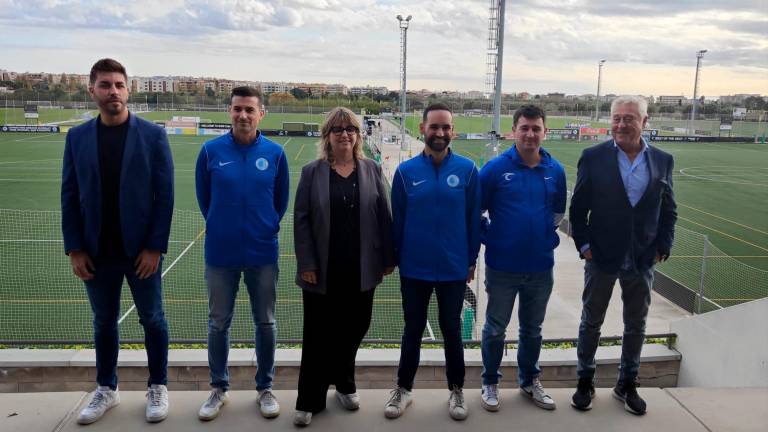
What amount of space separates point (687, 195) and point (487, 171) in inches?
941

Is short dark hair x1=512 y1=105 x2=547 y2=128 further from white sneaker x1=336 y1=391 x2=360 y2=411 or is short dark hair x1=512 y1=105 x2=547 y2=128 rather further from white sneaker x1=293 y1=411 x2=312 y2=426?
white sneaker x1=293 y1=411 x2=312 y2=426

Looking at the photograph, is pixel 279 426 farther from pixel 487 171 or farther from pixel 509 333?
pixel 509 333

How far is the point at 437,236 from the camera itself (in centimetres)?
351

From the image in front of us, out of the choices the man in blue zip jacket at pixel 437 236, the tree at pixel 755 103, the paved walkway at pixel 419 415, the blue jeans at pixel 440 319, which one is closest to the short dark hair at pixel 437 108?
the man in blue zip jacket at pixel 437 236

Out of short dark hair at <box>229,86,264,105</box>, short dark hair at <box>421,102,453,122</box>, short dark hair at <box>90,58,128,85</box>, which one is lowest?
short dark hair at <box>421,102,453,122</box>

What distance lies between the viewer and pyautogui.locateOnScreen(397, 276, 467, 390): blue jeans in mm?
3584

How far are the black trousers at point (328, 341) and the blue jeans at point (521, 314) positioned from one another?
2.57 ft

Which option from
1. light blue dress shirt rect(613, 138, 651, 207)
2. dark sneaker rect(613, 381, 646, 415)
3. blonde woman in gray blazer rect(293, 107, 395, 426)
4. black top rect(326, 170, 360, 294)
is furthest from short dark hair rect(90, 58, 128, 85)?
dark sneaker rect(613, 381, 646, 415)

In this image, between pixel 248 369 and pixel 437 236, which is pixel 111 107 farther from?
pixel 248 369

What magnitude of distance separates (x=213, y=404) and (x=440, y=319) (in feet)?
4.65

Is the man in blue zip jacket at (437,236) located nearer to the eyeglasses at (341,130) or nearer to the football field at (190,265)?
the eyeglasses at (341,130)

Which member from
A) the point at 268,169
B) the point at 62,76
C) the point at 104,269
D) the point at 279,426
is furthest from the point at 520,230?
the point at 62,76

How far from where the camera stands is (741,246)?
1600cm

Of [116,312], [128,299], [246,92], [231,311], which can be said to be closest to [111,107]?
[246,92]
